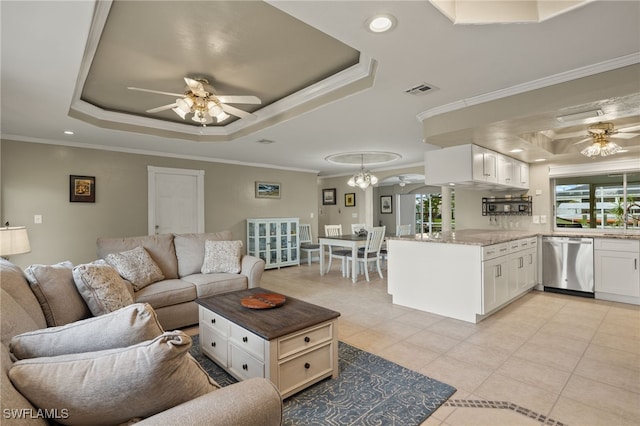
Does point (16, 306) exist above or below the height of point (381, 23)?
below

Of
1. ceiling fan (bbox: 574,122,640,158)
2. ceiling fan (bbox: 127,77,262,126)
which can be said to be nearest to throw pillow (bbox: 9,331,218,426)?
ceiling fan (bbox: 127,77,262,126)

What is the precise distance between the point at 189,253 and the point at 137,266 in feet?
2.20

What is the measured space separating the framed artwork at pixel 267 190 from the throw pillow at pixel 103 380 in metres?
6.05

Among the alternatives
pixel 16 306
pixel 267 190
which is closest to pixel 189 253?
pixel 16 306

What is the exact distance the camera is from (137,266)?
3.24 meters

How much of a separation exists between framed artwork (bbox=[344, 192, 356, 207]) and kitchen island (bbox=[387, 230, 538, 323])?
4.40 m

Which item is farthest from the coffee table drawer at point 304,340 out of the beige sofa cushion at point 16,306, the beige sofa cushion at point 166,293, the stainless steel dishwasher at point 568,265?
the stainless steel dishwasher at point 568,265

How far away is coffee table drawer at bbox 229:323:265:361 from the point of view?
6.46 feet

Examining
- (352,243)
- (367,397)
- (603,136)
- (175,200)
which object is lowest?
(367,397)

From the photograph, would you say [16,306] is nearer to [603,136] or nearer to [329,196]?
[603,136]

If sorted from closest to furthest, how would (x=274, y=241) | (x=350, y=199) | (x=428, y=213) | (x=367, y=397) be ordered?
1. (x=367, y=397)
2. (x=274, y=241)
3. (x=350, y=199)
4. (x=428, y=213)

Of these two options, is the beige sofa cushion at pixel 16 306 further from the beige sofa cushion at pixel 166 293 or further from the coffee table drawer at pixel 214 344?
the beige sofa cushion at pixel 166 293

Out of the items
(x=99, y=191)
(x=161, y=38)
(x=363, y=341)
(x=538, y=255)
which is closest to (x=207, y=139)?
(x=99, y=191)

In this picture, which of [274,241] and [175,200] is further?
[274,241]
